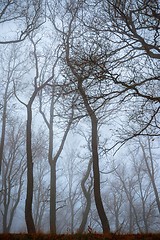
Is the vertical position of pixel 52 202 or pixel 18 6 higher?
pixel 18 6

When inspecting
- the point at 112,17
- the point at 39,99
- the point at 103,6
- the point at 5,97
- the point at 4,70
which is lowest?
the point at 112,17

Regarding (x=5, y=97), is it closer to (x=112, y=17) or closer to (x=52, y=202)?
(x=52, y=202)

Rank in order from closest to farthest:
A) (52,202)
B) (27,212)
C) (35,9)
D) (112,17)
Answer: (112,17) → (27,212) → (35,9) → (52,202)

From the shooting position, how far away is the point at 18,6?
1002 cm

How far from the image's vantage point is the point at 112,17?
5699 millimetres

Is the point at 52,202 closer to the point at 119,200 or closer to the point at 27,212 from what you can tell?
the point at 27,212

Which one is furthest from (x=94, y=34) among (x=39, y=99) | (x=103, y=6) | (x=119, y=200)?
(x=119, y=200)

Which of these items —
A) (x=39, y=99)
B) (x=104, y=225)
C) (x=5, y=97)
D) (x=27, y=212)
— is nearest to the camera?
(x=104, y=225)

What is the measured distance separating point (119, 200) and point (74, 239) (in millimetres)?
31640

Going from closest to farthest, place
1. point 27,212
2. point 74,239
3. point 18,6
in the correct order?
point 74,239 → point 27,212 → point 18,6

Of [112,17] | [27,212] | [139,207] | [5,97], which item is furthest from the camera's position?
[139,207]

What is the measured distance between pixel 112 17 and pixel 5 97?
45.0ft

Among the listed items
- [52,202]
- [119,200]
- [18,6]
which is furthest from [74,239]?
[119,200]

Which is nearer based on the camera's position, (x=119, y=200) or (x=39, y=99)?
(x=39, y=99)
